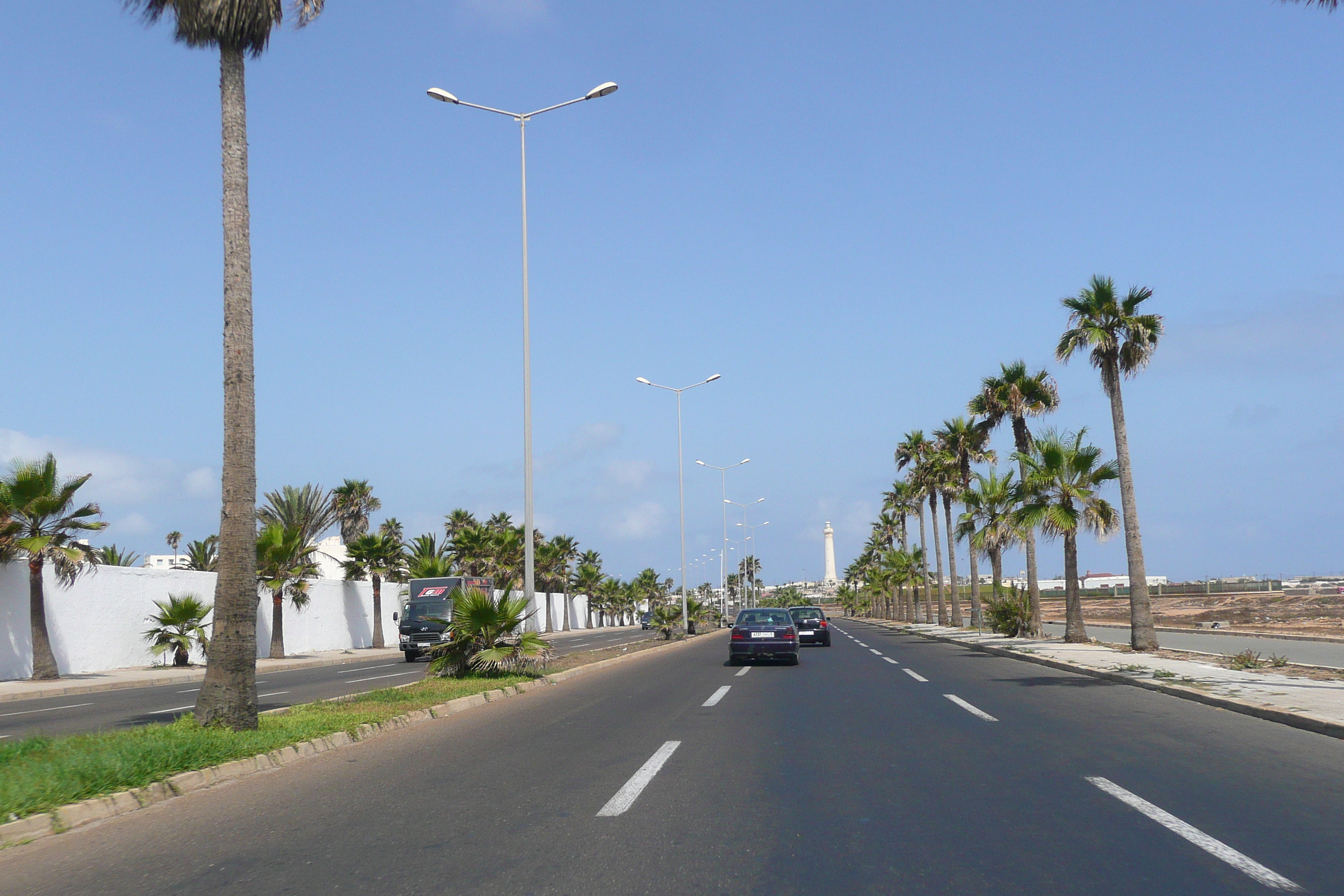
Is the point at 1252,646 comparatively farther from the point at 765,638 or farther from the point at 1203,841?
the point at 1203,841

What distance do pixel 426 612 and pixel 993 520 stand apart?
64.8 feet

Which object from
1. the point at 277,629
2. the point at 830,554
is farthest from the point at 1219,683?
the point at 830,554

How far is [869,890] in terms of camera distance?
4934 millimetres

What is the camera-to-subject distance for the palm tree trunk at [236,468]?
35.2ft

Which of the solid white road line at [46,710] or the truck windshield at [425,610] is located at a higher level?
the truck windshield at [425,610]

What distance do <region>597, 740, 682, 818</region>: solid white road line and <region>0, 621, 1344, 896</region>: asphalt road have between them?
0.12ft

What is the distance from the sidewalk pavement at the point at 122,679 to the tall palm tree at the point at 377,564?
840 cm

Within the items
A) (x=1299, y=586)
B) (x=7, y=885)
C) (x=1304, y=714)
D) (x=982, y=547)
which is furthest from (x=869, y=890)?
(x=1299, y=586)

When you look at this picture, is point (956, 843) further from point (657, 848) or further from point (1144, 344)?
point (1144, 344)

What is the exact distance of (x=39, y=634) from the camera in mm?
24172

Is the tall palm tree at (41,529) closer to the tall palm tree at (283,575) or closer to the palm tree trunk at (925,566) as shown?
the tall palm tree at (283,575)

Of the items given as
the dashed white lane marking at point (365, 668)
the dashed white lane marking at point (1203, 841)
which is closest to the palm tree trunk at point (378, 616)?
the dashed white lane marking at point (365, 668)

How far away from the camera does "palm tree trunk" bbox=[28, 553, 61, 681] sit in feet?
79.1

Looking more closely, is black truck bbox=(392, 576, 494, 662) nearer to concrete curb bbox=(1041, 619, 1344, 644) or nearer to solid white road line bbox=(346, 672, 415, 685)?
solid white road line bbox=(346, 672, 415, 685)
